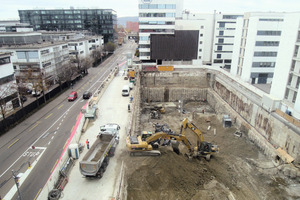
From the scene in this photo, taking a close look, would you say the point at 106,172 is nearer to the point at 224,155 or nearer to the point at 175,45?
the point at 224,155

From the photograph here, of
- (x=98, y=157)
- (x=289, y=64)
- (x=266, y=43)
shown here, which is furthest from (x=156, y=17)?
(x=98, y=157)

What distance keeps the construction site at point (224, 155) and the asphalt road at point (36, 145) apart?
921 cm

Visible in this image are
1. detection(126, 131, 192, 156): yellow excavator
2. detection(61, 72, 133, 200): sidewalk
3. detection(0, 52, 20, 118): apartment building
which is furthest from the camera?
detection(0, 52, 20, 118): apartment building

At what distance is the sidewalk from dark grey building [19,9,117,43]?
81733 mm

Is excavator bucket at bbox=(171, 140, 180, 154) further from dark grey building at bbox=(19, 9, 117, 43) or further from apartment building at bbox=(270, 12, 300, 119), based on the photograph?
dark grey building at bbox=(19, 9, 117, 43)

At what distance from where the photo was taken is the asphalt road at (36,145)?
20.5 metres

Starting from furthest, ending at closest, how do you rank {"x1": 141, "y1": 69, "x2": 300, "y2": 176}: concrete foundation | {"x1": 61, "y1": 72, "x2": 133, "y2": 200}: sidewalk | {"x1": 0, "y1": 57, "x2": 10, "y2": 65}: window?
1. {"x1": 0, "y1": 57, "x2": 10, "y2": 65}: window
2. {"x1": 141, "y1": 69, "x2": 300, "y2": 176}: concrete foundation
3. {"x1": 61, "y1": 72, "x2": 133, "y2": 200}: sidewalk

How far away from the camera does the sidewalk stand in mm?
16438

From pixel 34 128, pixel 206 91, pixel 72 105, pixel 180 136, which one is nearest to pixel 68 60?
pixel 72 105

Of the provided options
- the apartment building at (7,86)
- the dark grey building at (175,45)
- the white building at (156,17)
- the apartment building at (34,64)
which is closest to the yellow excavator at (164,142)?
the apartment building at (7,86)

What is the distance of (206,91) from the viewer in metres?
50.6

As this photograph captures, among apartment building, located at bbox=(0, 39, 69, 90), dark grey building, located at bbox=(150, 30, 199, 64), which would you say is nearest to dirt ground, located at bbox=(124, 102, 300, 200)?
apartment building, located at bbox=(0, 39, 69, 90)

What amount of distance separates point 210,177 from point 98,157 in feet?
39.2

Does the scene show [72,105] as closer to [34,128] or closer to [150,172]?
[34,128]
